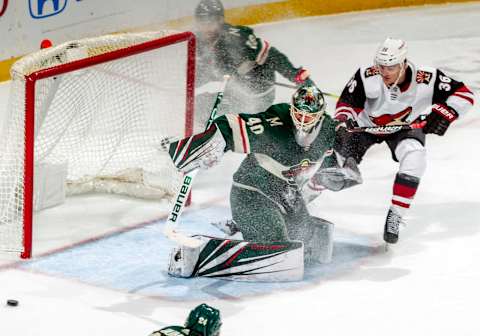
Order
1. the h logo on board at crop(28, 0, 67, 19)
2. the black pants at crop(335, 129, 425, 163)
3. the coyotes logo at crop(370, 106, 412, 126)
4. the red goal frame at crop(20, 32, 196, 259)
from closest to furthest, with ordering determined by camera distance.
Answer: the red goal frame at crop(20, 32, 196, 259) < the black pants at crop(335, 129, 425, 163) < the coyotes logo at crop(370, 106, 412, 126) < the h logo on board at crop(28, 0, 67, 19)

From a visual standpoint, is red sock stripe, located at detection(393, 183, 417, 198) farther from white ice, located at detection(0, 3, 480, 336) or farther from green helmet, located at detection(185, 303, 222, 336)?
green helmet, located at detection(185, 303, 222, 336)

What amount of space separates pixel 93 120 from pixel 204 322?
2.02 meters

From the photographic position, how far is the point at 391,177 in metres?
5.80

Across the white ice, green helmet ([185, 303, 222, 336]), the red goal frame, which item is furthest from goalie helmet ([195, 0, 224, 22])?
green helmet ([185, 303, 222, 336])

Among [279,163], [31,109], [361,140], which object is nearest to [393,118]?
[361,140]

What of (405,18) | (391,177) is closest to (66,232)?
(391,177)

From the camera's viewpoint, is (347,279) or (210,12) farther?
(210,12)

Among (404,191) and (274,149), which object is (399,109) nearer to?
(404,191)

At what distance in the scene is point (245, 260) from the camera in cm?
433

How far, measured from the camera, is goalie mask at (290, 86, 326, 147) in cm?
427

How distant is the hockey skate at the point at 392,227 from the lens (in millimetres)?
4684

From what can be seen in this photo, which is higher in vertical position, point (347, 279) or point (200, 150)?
point (200, 150)

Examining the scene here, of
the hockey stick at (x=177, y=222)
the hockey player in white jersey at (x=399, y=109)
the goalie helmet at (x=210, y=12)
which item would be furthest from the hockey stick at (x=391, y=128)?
the goalie helmet at (x=210, y=12)

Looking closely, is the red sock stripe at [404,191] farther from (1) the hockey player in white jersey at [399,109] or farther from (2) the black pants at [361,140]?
(2) the black pants at [361,140]
